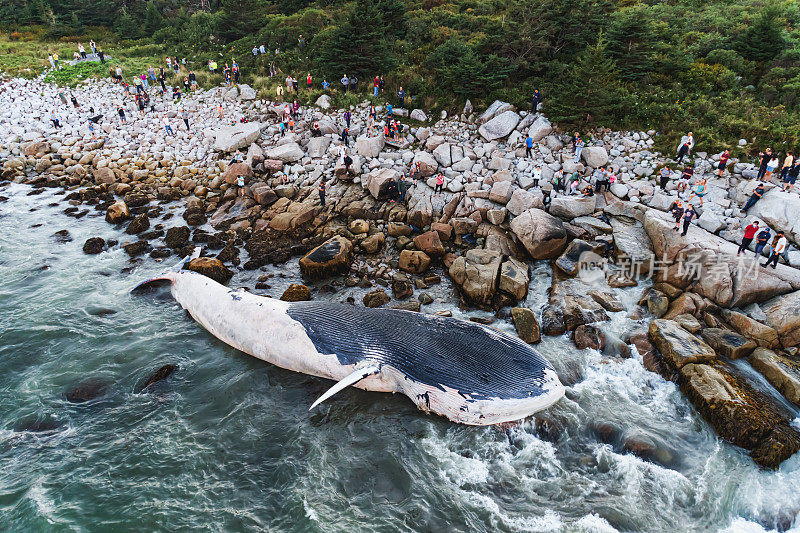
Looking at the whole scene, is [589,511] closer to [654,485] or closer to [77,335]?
[654,485]

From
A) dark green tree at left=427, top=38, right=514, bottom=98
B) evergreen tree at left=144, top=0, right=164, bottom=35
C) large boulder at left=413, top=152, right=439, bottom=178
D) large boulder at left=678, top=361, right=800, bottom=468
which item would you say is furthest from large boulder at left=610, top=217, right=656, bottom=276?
evergreen tree at left=144, top=0, right=164, bottom=35

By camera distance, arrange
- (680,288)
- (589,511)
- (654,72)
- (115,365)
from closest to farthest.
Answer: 1. (589,511)
2. (115,365)
3. (680,288)
4. (654,72)

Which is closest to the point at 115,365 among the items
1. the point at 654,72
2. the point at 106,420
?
the point at 106,420

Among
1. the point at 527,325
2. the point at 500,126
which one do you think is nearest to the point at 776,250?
the point at 527,325

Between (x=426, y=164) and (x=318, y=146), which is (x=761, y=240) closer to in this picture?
(x=426, y=164)

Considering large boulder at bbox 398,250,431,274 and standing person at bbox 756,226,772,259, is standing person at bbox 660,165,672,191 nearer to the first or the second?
standing person at bbox 756,226,772,259

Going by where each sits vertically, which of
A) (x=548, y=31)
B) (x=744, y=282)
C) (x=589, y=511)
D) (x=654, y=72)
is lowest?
(x=589, y=511)

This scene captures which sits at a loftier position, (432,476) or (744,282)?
(744,282)

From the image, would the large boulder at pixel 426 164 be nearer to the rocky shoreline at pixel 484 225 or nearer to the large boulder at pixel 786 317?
the rocky shoreline at pixel 484 225
